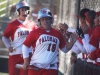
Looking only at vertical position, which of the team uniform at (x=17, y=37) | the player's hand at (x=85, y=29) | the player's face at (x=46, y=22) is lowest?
the team uniform at (x=17, y=37)

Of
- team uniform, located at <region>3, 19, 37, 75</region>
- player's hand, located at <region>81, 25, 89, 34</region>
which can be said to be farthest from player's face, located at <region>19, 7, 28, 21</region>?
player's hand, located at <region>81, 25, 89, 34</region>

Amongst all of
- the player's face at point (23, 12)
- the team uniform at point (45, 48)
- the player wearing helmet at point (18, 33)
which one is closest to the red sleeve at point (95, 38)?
the team uniform at point (45, 48)

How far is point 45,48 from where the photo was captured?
344 inches

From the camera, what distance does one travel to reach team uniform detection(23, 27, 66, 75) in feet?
28.7

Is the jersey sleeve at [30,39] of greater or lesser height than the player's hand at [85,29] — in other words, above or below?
below

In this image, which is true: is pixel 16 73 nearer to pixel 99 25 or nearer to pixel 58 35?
pixel 58 35

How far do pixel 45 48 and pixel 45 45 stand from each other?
49 mm

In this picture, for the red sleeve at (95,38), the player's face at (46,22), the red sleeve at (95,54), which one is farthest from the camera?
the player's face at (46,22)

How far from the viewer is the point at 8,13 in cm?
1477

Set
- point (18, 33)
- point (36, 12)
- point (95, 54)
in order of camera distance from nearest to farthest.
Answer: point (95, 54) → point (18, 33) → point (36, 12)

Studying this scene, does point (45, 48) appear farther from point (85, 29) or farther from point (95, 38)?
point (95, 38)

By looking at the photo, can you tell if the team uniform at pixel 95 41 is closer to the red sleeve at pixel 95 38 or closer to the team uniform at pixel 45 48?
the red sleeve at pixel 95 38

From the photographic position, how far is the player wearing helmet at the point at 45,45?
8742 millimetres

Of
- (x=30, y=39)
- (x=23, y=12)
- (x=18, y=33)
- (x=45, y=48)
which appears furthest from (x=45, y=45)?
(x=23, y=12)
